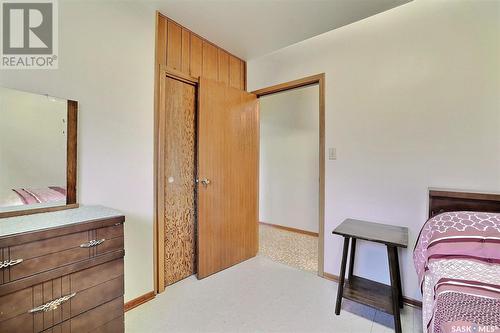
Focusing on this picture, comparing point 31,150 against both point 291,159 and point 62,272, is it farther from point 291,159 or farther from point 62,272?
point 291,159

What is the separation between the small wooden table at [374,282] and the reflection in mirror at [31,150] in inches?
74.1

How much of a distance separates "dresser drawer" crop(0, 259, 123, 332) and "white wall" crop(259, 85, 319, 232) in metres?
2.93

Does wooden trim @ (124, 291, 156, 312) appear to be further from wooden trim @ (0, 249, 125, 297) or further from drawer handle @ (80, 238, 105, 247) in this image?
drawer handle @ (80, 238, 105, 247)

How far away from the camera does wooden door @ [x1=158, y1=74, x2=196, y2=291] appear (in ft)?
6.63

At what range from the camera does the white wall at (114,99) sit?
4.87 ft

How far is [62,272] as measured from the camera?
42.9 inches

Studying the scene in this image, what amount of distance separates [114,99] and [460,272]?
2.28 metres

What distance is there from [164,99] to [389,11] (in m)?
1.97

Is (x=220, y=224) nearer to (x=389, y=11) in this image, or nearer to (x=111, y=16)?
(x=111, y=16)

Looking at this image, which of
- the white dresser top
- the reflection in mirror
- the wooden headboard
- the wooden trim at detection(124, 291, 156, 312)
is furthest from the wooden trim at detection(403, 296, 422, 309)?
the reflection in mirror

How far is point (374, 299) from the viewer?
1688 mm

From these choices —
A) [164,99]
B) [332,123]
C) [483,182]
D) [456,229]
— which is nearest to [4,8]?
[164,99]

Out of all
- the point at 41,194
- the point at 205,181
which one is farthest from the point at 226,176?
the point at 41,194

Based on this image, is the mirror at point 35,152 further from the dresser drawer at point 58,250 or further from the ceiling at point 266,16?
the ceiling at point 266,16
